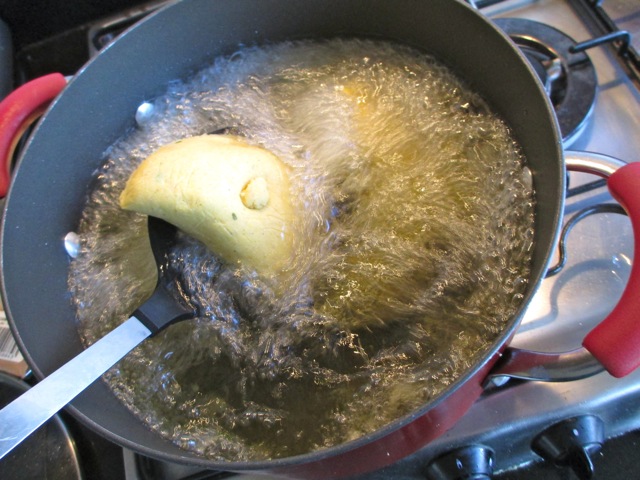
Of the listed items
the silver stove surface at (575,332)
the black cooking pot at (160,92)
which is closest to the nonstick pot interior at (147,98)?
the black cooking pot at (160,92)

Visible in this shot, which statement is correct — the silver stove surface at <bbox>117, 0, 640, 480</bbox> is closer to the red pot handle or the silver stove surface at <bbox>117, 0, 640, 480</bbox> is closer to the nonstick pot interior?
the nonstick pot interior

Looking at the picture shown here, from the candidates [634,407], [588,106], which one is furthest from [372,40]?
[634,407]

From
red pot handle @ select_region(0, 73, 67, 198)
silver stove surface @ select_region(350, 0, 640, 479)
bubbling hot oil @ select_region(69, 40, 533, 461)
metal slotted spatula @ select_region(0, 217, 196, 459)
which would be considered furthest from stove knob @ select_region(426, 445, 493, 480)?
red pot handle @ select_region(0, 73, 67, 198)

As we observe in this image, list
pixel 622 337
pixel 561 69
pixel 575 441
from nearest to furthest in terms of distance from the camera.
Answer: pixel 622 337 → pixel 575 441 → pixel 561 69

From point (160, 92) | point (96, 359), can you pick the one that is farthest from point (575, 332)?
point (160, 92)

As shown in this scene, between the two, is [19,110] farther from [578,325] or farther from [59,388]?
[578,325]

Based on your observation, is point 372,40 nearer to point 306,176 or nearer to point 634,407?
point 306,176

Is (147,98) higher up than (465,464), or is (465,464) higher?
(147,98)
